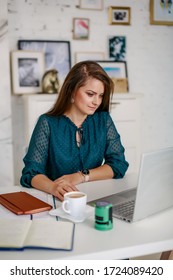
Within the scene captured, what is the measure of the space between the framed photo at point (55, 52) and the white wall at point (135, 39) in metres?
0.07

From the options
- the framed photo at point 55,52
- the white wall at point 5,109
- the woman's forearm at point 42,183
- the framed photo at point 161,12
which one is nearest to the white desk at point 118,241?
the woman's forearm at point 42,183

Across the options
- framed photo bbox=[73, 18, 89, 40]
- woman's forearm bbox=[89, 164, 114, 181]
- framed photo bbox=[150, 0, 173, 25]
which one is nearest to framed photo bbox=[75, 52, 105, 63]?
framed photo bbox=[73, 18, 89, 40]

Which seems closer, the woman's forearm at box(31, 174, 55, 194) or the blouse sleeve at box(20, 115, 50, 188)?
the woman's forearm at box(31, 174, 55, 194)

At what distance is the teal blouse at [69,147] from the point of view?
2016 mm

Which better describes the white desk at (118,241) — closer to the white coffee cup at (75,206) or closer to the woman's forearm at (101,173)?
the white coffee cup at (75,206)

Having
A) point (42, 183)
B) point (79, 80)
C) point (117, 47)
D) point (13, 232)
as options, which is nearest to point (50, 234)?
point (13, 232)

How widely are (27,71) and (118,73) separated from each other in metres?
0.99

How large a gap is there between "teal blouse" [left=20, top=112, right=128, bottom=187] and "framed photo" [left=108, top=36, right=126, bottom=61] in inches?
82.6

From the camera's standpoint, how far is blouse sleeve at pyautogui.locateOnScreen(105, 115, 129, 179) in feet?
6.77

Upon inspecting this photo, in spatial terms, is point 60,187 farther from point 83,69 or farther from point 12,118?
point 12,118

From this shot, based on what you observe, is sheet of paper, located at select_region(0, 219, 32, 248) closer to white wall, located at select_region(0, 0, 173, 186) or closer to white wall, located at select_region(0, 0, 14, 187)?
white wall, located at select_region(0, 0, 14, 187)

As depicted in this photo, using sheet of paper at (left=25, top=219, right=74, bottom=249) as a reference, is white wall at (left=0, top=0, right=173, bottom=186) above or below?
above

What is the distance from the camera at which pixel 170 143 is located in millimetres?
4621

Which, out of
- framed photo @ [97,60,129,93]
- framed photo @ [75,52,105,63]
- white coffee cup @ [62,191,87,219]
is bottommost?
white coffee cup @ [62,191,87,219]
